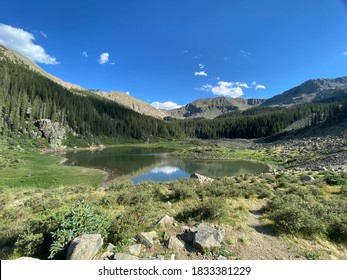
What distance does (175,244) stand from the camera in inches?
Answer: 322

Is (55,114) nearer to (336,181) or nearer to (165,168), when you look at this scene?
(165,168)

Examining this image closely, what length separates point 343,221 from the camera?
10.2 meters

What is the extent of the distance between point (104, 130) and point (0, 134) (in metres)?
83.4

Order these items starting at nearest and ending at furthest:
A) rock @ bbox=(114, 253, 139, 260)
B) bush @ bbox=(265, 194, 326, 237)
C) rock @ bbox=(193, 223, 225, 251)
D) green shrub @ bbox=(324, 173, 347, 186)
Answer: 1. rock @ bbox=(114, 253, 139, 260)
2. rock @ bbox=(193, 223, 225, 251)
3. bush @ bbox=(265, 194, 326, 237)
4. green shrub @ bbox=(324, 173, 347, 186)

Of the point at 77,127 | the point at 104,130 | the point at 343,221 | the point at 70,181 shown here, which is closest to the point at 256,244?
the point at 343,221

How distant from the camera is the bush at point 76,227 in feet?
22.9

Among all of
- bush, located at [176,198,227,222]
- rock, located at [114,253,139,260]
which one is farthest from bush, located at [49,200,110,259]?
bush, located at [176,198,227,222]

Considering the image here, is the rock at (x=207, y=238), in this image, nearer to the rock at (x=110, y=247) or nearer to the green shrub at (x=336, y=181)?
the rock at (x=110, y=247)

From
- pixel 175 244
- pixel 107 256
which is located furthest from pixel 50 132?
A: pixel 175 244

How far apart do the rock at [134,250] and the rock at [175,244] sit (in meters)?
1.16

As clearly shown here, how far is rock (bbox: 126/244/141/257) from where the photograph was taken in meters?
7.49

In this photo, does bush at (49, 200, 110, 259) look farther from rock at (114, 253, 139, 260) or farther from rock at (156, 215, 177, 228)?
rock at (156, 215, 177, 228)

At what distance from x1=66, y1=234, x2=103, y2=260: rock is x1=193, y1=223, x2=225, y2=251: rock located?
3654 millimetres
